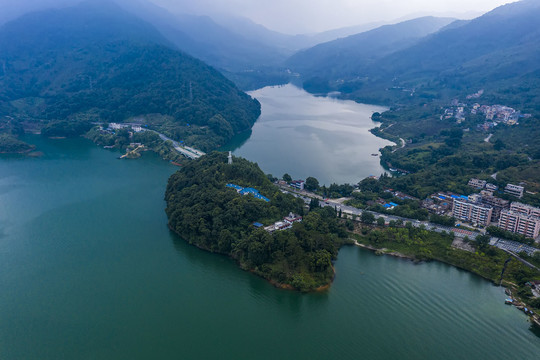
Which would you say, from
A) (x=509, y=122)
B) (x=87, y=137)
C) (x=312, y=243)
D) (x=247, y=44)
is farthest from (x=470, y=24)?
(x=312, y=243)

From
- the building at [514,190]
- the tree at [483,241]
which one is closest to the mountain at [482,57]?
the building at [514,190]

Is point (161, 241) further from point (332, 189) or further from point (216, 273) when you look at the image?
point (332, 189)

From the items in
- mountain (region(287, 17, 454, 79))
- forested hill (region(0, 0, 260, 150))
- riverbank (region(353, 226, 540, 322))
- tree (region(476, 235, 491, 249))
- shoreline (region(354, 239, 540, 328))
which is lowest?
shoreline (region(354, 239, 540, 328))

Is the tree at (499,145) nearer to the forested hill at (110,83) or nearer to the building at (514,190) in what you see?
the building at (514,190)

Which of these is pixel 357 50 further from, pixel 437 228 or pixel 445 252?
pixel 445 252

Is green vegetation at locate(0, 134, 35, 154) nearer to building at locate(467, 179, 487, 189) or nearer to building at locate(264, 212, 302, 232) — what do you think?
building at locate(264, 212, 302, 232)

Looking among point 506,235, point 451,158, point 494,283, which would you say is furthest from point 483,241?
point 451,158

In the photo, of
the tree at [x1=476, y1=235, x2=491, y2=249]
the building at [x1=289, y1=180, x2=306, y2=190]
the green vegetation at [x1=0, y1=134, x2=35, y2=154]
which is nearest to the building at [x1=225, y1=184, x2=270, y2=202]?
the building at [x1=289, y1=180, x2=306, y2=190]
